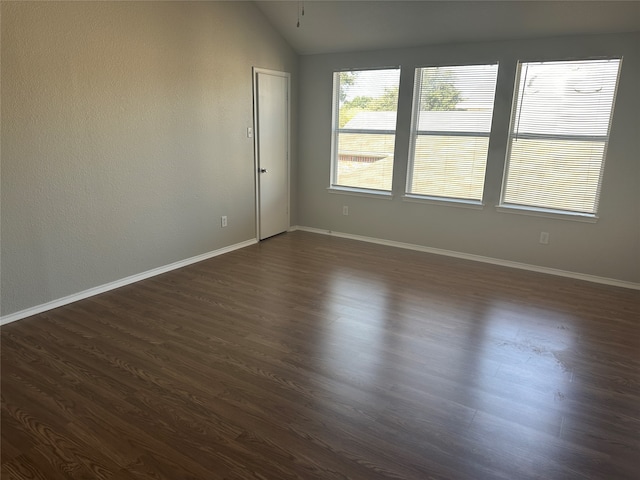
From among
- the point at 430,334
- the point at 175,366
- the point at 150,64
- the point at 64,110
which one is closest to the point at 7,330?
the point at 175,366

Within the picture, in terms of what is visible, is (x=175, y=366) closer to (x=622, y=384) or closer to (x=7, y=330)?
(x=7, y=330)

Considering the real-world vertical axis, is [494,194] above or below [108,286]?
above

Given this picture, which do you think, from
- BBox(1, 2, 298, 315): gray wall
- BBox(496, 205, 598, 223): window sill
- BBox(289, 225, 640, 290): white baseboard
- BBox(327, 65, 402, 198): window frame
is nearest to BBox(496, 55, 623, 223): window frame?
BBox(496, 205, 598, 223): window sill

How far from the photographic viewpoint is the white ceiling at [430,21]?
3592 mm

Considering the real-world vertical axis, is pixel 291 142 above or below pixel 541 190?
above

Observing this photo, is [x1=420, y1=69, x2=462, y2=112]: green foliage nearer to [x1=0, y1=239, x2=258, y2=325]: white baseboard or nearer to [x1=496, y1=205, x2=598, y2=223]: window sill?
[x1=496, y1=205, x2=598, y2=223]: window sill

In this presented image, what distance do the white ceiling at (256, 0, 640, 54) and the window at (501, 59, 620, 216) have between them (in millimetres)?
361

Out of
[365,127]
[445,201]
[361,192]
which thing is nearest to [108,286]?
[361,192]

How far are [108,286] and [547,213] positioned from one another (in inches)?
168

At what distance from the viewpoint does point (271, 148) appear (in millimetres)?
5250

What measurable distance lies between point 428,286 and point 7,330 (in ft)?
11.0

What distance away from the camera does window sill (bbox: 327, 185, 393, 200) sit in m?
5.20

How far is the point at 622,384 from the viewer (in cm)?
245

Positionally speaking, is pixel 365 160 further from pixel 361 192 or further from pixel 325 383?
pixel 325 383
